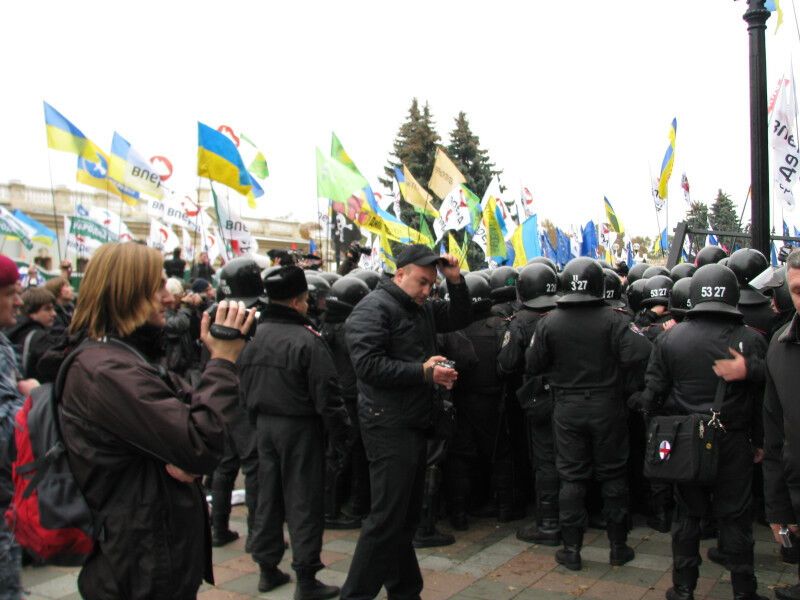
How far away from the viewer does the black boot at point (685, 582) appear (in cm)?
454

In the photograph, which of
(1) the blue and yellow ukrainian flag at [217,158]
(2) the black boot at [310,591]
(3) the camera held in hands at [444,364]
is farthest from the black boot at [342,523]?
(1) the blue and yellow ukrainian flag at [217,158]

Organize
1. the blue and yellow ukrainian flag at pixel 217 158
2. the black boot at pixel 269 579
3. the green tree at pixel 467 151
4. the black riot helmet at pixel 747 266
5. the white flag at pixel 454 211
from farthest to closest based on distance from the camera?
the green tree at pixel 467 151 < the white flag at pixel 454 211 < the blue and yellow ukrainian flag at pixel 217 158 < the black riot helmet at pixel 747 266 < the black boot at pixel 269 579

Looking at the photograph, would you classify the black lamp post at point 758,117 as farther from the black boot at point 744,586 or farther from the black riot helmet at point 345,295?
the black riot helmet at point 345,295

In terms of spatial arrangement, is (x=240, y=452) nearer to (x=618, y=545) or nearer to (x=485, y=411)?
(x=485, y=411)

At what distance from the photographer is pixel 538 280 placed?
6.78 meters

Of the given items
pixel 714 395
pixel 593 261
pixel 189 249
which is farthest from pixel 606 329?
pixel 189 249

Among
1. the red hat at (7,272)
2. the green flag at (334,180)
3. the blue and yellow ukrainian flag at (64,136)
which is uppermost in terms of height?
the blue and yellow ukrainian flag at (64,136)

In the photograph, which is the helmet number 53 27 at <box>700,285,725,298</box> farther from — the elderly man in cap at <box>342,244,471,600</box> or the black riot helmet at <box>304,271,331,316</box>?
the black riot helmet at <box>304,271,331,316</box>

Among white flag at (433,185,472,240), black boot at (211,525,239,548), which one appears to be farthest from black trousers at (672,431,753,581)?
white flag at (433,185,472,240)

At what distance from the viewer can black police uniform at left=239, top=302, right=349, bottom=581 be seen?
491cm

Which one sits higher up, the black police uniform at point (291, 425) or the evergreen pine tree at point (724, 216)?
the evergreen pine tree at point (724, 216)

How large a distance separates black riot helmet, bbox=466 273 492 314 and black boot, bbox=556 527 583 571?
219 cm

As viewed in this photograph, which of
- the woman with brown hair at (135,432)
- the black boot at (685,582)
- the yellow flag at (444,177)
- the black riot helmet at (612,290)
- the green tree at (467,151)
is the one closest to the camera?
the woman with brown hair at (135,432)

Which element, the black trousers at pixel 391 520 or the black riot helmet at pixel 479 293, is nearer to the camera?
the black trousers at pixel 391 520
